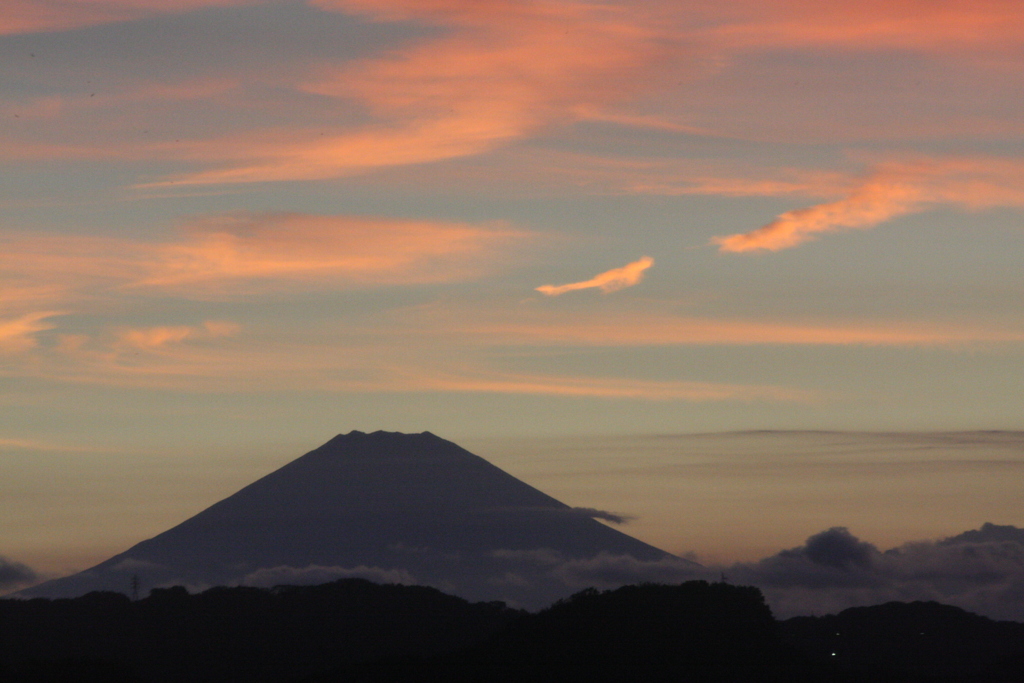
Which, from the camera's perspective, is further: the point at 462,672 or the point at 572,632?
the point at 572,632

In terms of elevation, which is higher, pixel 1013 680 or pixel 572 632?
pixel 572 632

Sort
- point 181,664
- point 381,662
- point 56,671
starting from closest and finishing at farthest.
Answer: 1. point 56,671
2. point 381,662
3. point 181,664

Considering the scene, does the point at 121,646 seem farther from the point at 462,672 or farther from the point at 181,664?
the point at 462,672

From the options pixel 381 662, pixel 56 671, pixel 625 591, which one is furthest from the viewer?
pixel 625 591

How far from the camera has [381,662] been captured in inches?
5886

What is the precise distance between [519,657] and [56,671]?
51429mm

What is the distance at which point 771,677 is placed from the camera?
136 metres

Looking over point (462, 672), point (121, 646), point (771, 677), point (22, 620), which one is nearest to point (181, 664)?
point (121, 646)

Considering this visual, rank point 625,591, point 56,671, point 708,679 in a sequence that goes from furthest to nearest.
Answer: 1. point 625,591
2. point 708,679
3. point 56,671

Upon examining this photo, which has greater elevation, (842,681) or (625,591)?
(625,591)

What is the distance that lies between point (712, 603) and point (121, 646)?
9617 cm

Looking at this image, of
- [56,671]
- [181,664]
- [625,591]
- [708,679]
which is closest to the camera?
[56,671]

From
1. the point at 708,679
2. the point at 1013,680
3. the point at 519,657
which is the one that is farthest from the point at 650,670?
the point at 1013,680

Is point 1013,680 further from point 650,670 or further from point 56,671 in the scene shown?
point 56,671
